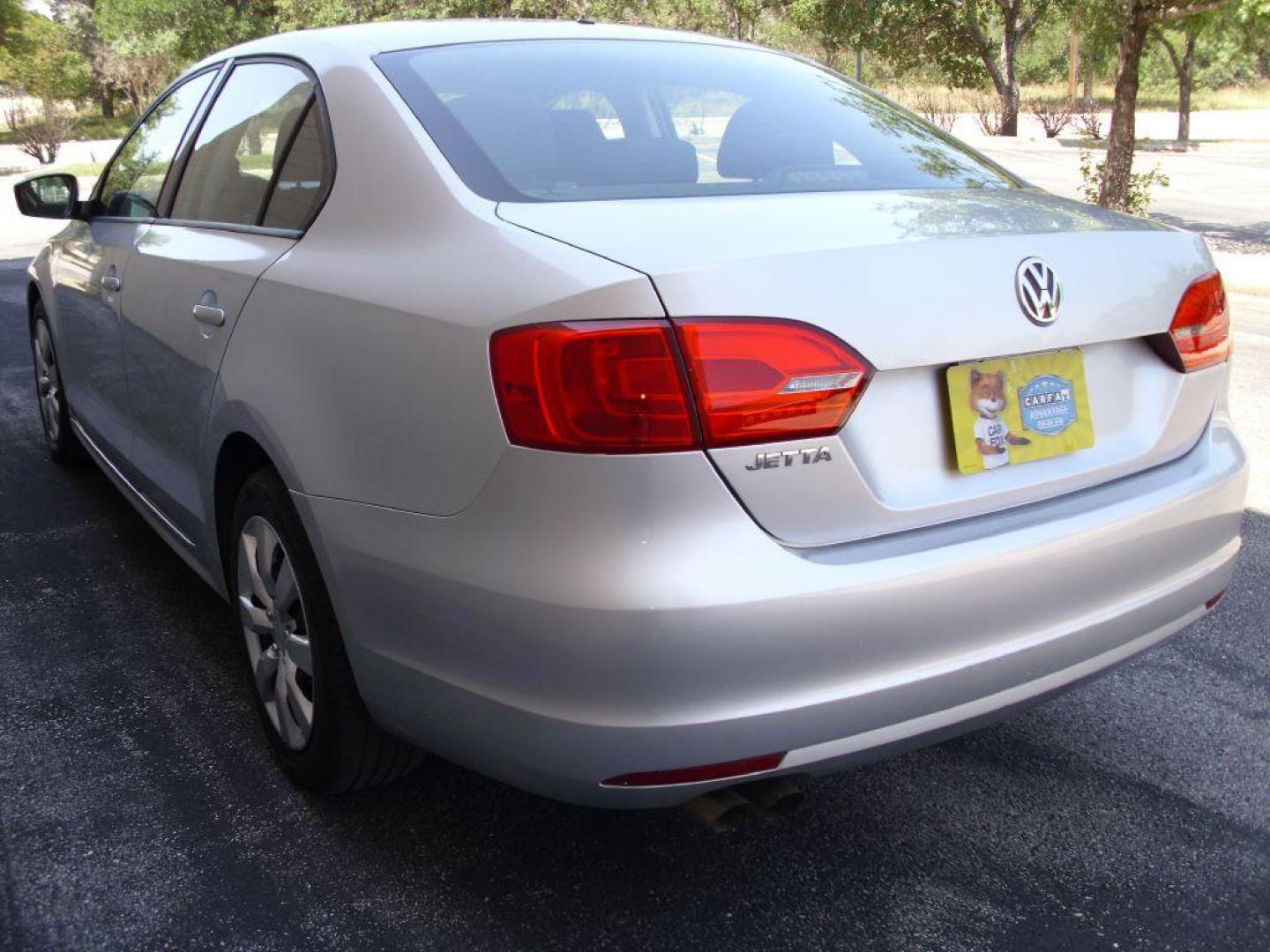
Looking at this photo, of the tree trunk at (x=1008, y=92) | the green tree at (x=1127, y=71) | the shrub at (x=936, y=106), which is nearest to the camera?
the green tree at (x=1127, y=71)

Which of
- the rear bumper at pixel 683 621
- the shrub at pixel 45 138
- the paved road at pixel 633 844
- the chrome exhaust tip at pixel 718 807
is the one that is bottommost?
the paved road at pixel 633 844

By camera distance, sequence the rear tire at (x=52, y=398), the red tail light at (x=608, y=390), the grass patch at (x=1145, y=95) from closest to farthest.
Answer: the red tail light at (x=608, y=390) < the rear tire at (x=52, y=398) < the grass patch at (x=1145, y=95)

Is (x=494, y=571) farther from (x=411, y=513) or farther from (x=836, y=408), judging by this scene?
(x=836, y=408)

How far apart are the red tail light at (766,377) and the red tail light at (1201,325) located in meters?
0.87

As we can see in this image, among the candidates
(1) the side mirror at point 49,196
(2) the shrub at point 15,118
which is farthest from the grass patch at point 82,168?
(1) the side mirror at point 49,196

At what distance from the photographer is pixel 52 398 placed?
5.14m

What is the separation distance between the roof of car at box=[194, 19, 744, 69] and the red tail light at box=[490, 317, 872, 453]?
3.91 feet

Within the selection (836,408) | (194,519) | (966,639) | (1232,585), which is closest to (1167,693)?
(1232,585)

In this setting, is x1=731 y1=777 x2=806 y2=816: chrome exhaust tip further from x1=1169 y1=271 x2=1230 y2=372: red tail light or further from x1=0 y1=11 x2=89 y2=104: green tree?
x1=0 y1=11 x2=89 y2=104: green tree

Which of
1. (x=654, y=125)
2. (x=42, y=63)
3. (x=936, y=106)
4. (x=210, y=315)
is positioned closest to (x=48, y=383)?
(x=210, y=315)

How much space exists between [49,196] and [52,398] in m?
0.98

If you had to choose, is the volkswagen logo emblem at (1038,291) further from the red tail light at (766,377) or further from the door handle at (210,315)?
the door handle at (210,315)

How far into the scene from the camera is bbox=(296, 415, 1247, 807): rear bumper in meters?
1.83

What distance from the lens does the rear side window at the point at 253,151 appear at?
271 cm
